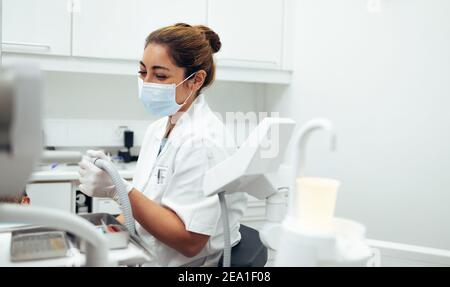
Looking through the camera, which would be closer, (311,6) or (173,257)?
(173,257)

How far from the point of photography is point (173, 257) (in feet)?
3.89

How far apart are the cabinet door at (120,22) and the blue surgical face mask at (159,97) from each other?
3.25 feet

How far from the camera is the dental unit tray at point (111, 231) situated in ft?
2.77

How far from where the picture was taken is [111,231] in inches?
35.5

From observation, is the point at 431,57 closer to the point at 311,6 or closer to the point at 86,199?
the point at 311,6

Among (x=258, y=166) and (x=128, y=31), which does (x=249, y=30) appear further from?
(x=258, y=166)

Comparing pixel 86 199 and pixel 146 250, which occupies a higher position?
pixel 146 250

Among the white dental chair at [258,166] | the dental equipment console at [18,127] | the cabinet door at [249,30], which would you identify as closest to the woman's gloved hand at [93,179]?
the white dental chair at [258,166]

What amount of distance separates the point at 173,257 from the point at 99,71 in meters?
1.43

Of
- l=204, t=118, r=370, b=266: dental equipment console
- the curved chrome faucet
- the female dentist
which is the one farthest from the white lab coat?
the curved chrome faucet

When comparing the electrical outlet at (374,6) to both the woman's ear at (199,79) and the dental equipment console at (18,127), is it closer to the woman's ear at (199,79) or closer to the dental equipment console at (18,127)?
the woman's ear at (199,79)

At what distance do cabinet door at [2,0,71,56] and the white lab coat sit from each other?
1.21 metres

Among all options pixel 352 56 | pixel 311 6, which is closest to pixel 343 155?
pixel 352 56

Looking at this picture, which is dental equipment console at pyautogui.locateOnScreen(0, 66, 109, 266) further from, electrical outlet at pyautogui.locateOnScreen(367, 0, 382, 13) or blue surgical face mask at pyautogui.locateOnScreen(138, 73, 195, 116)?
electrical outlet at pyautogui.locateOnScreen(367, 0, 382, 13)
